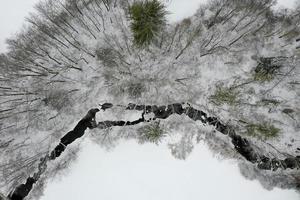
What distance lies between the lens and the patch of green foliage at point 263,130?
23.8 metres

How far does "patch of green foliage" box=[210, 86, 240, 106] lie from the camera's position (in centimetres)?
2384

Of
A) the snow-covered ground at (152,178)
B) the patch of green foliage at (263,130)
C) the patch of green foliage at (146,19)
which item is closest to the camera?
the patch of green foliage at (146,19)

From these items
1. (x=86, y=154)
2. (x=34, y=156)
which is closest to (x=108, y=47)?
(x=86, y=154)

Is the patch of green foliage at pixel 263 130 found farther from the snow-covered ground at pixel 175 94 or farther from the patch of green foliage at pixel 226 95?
the patch of green foliage at pixel 226 95

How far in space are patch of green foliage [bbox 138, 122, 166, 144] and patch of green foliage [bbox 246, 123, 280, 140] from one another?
5.73 m

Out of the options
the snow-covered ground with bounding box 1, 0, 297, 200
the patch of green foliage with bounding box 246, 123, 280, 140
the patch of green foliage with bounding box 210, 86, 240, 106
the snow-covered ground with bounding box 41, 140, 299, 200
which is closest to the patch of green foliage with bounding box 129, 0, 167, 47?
the snow-covered ground with bounding box 1, 0, 297, 200

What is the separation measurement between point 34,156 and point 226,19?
1543cm

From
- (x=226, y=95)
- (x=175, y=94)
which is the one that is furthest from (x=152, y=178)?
(x=226, y=95)

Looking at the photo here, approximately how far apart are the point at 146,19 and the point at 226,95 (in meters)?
7.24

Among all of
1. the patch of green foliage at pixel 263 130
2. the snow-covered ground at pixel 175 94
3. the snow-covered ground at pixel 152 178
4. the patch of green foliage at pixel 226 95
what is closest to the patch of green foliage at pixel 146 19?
the snow-covered ground at pixel 175 94

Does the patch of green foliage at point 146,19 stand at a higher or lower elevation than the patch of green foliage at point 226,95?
higher

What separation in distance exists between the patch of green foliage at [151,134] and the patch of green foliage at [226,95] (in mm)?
4073

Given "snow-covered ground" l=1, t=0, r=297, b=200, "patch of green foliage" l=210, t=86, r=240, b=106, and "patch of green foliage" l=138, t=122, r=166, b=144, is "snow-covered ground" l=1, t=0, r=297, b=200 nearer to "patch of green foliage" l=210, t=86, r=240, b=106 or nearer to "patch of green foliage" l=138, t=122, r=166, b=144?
"patch of green foliage" l=210, t=86, r=240, b=106

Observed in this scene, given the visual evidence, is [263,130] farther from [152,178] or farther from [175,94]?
[152,178]
